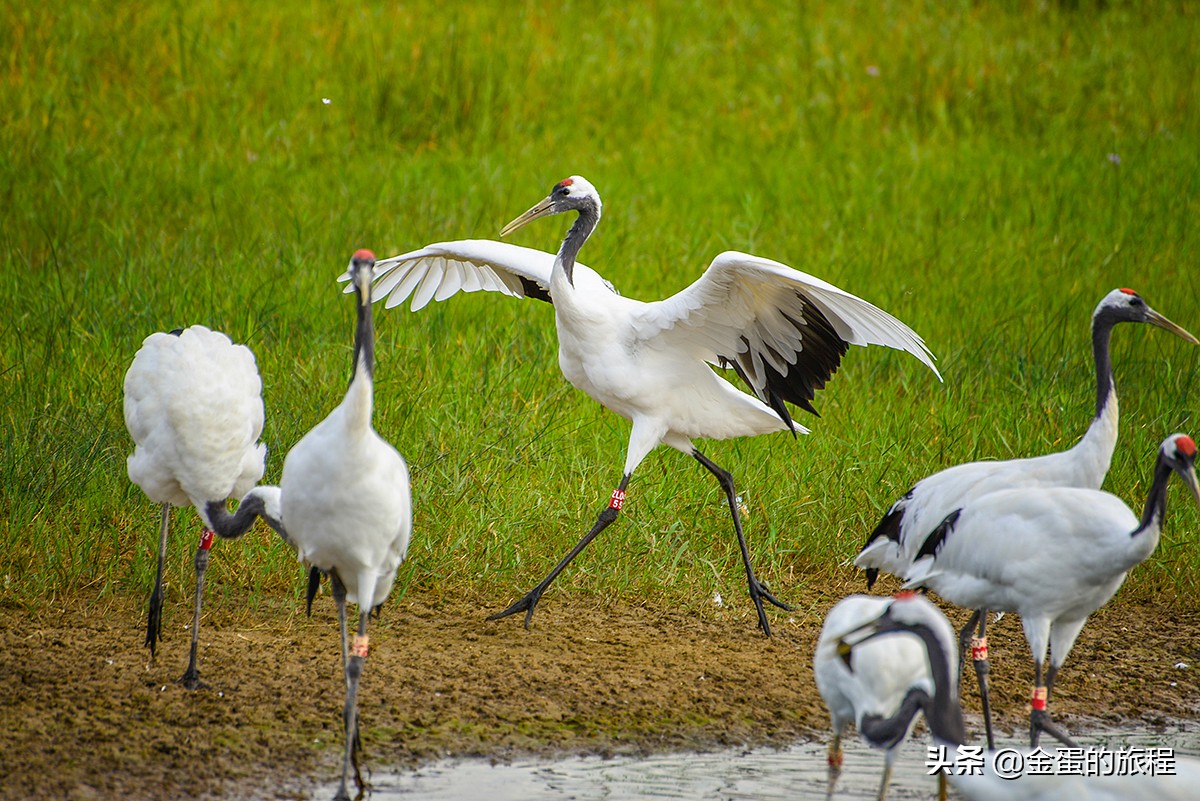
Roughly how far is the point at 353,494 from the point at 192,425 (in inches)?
32.0

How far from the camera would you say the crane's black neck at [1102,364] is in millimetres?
4211

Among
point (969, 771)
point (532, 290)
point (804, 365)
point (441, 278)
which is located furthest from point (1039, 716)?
point (441, 278)

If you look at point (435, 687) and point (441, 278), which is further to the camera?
point (441, 278)

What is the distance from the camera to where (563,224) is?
8.79 metres

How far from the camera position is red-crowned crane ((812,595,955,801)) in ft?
11.2

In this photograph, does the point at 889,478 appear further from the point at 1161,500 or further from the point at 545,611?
the point at 1161,500

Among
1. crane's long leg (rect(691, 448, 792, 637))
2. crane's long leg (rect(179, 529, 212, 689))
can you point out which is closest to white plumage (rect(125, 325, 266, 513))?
crane's long leg (rect(179, 529, 212, 689))

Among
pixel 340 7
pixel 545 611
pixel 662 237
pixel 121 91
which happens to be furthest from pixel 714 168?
pixel 545 611

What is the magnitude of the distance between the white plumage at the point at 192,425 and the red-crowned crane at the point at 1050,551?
2227mm

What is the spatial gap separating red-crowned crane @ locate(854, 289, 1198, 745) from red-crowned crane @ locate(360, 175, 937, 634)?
0.55 m

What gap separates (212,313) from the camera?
667 centimetres

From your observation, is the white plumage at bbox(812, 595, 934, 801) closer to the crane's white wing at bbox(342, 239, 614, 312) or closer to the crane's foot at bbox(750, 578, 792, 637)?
the crane's foot at bbox(750, 578, 792, 637)

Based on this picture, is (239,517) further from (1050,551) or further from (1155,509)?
(1155,509)

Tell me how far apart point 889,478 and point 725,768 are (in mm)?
2069
